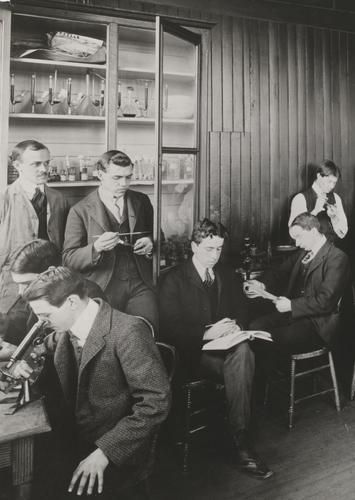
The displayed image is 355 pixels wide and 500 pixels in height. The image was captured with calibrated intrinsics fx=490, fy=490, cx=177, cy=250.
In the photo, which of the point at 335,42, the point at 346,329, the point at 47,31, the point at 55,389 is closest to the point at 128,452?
the point at 55,389

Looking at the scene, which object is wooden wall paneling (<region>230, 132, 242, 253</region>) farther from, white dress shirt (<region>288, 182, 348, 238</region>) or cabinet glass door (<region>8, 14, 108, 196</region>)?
cabinet glass door (<region>8, 14, 108, 196</region>)

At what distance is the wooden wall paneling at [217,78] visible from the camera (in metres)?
3.75

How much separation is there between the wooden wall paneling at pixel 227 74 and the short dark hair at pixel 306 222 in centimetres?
89

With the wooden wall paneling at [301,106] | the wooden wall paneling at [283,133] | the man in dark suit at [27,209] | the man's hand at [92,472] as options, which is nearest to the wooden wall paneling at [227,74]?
the wooden wall paneling at [283,133]

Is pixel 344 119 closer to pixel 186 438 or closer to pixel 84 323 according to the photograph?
pixel 186 438

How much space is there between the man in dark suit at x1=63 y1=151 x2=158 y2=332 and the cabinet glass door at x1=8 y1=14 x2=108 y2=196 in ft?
0.46

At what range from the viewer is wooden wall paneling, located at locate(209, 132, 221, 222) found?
3795 mm

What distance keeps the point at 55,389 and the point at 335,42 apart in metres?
3.60

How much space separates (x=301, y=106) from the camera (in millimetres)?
4070

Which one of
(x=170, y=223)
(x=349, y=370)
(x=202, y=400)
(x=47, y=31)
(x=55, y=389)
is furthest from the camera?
(x=349, y=370)

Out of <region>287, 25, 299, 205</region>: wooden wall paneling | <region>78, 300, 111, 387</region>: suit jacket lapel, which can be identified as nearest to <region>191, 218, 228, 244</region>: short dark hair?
<region>287, 25, 299, 205</region>: wooden wall paneling

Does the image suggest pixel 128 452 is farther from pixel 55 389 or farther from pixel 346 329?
pixel 346 329

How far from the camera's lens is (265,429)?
3.41 m

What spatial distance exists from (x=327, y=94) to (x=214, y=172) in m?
1.27
